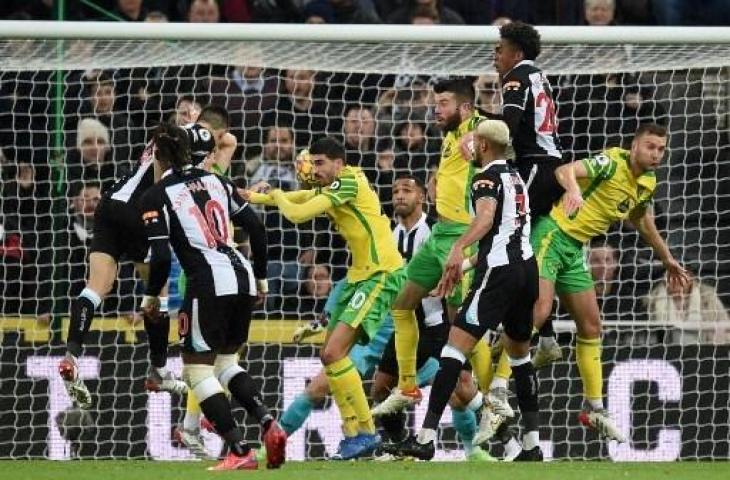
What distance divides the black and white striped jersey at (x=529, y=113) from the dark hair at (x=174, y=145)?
2.09 meters

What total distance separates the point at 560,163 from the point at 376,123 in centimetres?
301

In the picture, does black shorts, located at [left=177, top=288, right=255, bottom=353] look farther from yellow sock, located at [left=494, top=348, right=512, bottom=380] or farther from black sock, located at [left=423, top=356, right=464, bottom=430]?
yellow sock, located at [left=494, top=348, right=512, bottom=380]

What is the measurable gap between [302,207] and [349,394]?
1.30m

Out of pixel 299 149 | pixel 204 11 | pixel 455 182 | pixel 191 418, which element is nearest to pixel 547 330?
pixel 455 182

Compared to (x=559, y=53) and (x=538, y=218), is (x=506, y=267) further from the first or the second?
(x=559, y=53)

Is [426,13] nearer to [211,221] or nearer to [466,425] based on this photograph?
[466,425]

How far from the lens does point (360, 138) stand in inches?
602

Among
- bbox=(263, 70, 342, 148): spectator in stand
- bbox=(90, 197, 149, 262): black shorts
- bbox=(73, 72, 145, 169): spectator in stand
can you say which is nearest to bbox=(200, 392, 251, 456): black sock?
bbox=(90, 197, 149, 262): black shorts

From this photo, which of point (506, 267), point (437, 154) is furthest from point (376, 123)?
point (506, 267)

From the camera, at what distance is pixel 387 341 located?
561 inches

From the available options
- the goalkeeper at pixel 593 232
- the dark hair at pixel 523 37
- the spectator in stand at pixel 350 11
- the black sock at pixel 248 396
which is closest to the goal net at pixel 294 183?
the spectator in stand at pixel 350 11

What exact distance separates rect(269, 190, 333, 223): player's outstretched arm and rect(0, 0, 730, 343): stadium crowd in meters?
2.31

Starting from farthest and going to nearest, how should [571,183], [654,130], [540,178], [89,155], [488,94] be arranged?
[488,94] → [89,155] → [654,130] → [540,178] → [571,183]

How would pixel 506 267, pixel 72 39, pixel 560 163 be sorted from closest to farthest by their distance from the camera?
pixel 506 267, pixel 560 163, pixel 72 39
